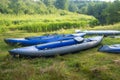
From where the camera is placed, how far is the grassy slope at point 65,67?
8.59 meters

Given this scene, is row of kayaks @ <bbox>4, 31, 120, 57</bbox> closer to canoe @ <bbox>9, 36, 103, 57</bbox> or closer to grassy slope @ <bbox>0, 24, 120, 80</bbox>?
canoe @ <bbox>9, 36, 103, 57</bbox>

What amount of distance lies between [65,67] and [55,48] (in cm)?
180

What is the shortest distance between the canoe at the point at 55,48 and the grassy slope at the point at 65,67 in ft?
0.80

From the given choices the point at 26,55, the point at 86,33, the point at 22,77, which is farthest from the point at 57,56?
the point at 86,33

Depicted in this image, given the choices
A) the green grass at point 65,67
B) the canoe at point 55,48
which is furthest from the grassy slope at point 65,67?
the canoe at point 55,48

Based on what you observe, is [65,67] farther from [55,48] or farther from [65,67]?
[55,48]

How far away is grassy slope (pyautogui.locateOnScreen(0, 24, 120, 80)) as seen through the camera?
8594 mm

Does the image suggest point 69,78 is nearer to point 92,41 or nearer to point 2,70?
point 2,70

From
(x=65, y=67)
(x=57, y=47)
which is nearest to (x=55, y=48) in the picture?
(x=57, y=47)

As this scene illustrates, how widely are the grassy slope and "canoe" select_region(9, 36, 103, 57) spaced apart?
24 cm

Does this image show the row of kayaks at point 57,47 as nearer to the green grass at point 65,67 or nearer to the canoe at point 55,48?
the canoe at point 55,48

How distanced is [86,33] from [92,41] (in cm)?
365

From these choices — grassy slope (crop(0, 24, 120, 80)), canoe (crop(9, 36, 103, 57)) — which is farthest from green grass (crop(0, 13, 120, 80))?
canoe (crop(9, 36, 103, 57))

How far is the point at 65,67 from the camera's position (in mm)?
9539
